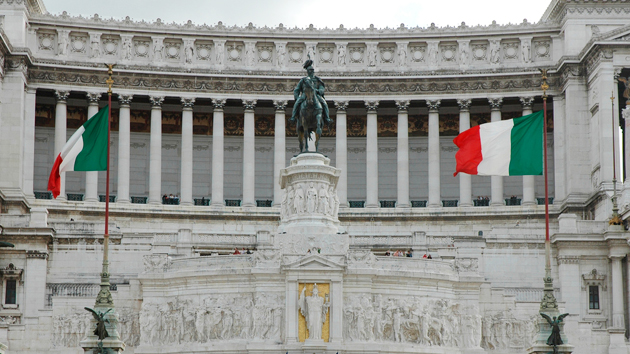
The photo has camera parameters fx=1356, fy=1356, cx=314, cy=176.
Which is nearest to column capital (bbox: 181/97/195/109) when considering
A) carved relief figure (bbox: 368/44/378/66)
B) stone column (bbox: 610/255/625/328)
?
carved relief figure (bbox: 368/44/378/66)

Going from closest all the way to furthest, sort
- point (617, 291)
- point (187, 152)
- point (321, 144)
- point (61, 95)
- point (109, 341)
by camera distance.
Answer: point (109, 341) → point (617, 291) → point (61, 95) → point (187, 152) → point (321, 144)

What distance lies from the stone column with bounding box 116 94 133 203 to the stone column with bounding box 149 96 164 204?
1.66 metres

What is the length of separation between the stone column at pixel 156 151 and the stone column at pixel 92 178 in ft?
12.3

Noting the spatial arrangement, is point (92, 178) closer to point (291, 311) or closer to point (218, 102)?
point (218, 102)

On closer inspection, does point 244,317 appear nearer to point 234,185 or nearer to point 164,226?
point 164,226

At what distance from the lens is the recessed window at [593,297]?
73875 millimetres

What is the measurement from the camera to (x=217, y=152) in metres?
95.1

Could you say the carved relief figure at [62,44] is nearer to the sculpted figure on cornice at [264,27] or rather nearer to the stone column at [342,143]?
the sculpted figure on cornice at [264,27]

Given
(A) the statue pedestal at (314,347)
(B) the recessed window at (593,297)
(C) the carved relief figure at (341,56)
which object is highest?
(C) the carved relief figure at (341,56)

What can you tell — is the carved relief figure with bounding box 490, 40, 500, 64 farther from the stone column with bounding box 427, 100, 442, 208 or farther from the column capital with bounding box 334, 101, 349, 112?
the column capital with bounding box 334, 101, 349, 112

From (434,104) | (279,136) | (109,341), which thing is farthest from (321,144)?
(109,341)

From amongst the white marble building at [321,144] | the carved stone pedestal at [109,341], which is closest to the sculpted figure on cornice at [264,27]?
the white marble building at [321,144]

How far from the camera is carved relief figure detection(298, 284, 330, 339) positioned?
61.0 m

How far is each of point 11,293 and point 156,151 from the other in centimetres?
2351
